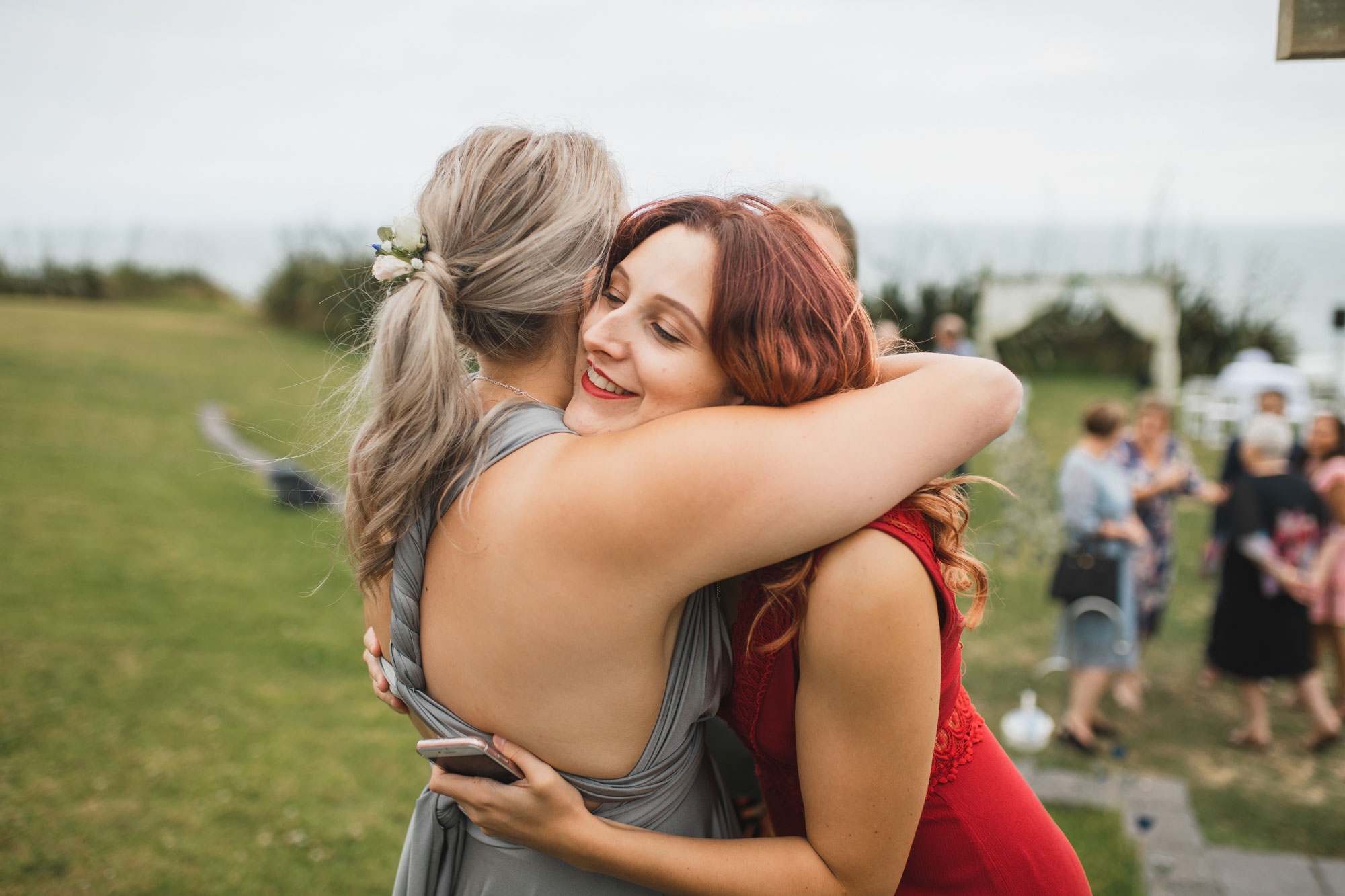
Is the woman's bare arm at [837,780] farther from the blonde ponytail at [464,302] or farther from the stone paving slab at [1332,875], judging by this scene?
the stone paving slab at [1332,875]

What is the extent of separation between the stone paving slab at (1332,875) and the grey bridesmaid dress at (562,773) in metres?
3.57

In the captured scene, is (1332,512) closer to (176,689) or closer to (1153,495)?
(1153,495)

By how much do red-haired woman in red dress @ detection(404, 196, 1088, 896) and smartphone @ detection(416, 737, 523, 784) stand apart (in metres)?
0.02

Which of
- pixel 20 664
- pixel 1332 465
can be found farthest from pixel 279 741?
pixel 1332 465

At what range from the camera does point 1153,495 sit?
19.6 feet

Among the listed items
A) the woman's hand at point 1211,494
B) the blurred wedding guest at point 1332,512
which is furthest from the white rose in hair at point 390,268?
the woman's hand at point 1211,494

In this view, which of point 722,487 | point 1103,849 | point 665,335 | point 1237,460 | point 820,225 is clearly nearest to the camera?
point 722,487

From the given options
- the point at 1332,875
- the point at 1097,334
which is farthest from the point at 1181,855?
the point at 1097,334

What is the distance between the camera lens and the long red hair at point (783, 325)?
49.4 inches

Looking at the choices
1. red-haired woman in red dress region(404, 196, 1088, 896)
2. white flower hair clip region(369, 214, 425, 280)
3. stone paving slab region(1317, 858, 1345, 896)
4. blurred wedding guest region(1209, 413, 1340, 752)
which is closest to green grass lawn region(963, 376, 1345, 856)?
blurred wedding guest region(1209, 413, 1340, 752)

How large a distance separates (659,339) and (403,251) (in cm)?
45

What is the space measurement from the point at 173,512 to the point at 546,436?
885 centimetres

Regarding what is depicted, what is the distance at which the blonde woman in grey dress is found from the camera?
1136 millimetres

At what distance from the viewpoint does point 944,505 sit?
4.40 feet
